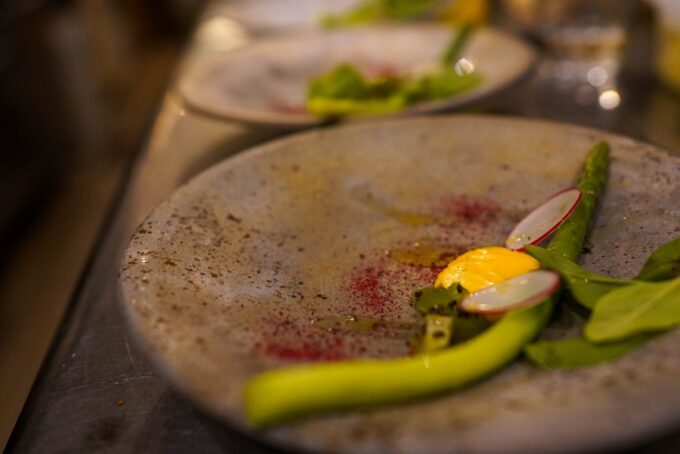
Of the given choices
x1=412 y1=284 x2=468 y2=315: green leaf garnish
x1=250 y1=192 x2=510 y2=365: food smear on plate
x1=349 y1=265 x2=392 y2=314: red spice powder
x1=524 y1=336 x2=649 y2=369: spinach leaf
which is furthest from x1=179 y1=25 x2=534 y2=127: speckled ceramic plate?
x1=524 y1=336 x2=649 y2=369: spinach leaf

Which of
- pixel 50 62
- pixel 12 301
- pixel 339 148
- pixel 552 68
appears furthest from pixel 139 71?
→ pixel 339 148

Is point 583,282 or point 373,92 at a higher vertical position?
point 583,282

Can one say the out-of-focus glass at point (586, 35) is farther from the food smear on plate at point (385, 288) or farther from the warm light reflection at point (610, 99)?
the food smear on plate at point (385, 288)

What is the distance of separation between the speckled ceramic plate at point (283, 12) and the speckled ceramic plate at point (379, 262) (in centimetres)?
114

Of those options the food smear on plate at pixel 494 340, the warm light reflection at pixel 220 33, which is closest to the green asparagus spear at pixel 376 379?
the food smear on plate at pixel 494 340

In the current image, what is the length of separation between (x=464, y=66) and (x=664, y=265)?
0.95m

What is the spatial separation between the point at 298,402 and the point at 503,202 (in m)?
0.56

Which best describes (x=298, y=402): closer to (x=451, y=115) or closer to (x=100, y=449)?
(x=100, y=449)

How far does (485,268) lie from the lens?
2.59ft

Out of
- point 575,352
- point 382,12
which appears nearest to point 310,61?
point 382,12

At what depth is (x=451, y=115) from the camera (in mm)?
1085

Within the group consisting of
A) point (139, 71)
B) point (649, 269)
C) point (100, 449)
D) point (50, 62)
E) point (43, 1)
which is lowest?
point (139, 71)

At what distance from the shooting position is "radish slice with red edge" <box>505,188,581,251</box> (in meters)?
0.83

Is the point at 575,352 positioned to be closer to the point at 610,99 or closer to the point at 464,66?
the point at 610,99
